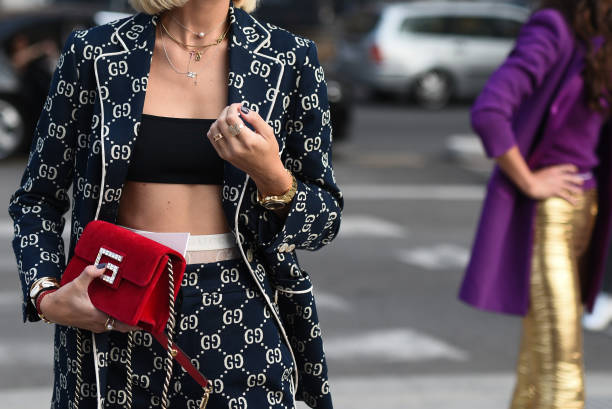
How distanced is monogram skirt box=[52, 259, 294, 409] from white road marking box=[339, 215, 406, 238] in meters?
6.34

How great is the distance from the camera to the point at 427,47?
60.9 ft

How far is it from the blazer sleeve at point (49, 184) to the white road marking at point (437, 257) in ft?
18.3

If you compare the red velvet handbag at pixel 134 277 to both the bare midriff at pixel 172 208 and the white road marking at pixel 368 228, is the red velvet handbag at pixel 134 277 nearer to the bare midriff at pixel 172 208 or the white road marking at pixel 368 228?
the bare midriff at pixel 172 208

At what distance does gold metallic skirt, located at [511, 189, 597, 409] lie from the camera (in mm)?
3361

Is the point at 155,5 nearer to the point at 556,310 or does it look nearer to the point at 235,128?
the point at 235,128

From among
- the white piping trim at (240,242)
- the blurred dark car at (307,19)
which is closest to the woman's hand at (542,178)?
the white piping trim at (240,242)

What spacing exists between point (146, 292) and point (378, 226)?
702 cm

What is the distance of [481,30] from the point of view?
19.1m

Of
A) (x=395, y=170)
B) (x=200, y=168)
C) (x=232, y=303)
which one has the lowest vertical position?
(x=395, y=170)

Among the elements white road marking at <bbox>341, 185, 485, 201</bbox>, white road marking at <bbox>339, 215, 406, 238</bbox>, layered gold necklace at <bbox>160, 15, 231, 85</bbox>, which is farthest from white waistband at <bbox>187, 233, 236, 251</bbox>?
white road marking at <bbox>341, 185, 485, 201</bbox>

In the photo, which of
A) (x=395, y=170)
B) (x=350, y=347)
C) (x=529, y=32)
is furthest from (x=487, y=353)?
(x=395, y=170)

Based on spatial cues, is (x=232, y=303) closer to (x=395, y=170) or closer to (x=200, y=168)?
(x=200, y=168)

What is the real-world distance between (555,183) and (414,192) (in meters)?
7.25

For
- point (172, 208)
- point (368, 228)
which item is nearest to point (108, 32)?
point (172, 208)
